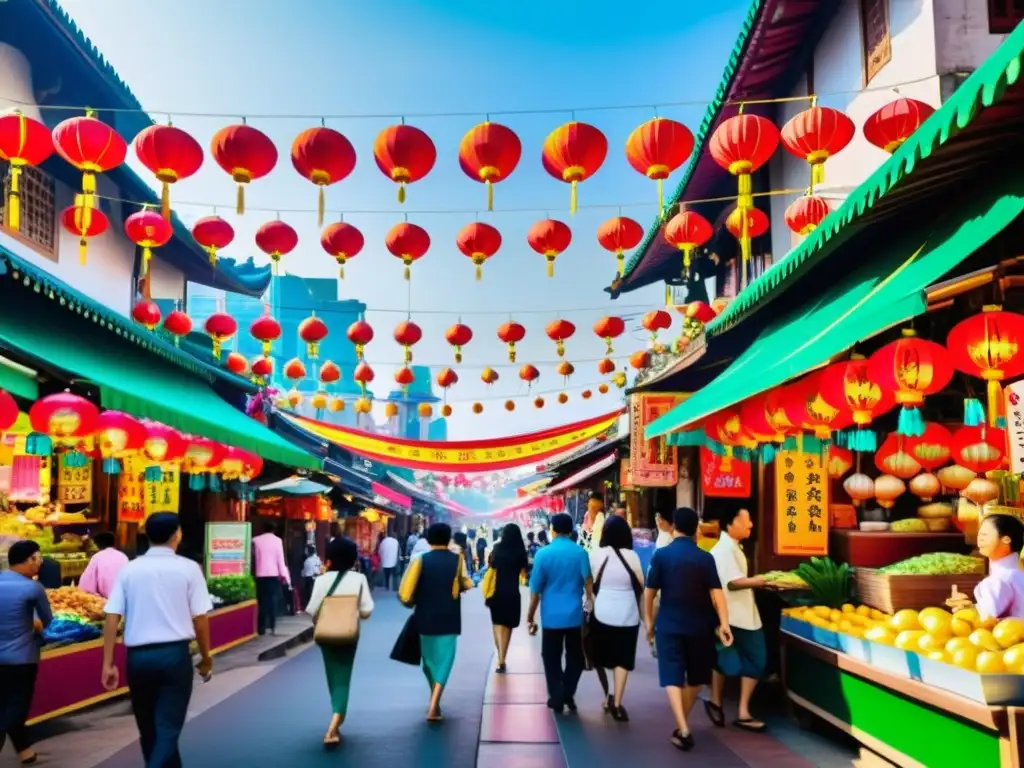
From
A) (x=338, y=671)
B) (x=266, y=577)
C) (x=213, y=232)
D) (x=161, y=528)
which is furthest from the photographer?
(x=266, y=577)

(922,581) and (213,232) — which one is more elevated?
(213,232)

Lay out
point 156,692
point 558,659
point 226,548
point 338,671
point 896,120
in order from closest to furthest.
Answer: point 156,692, point 338,671, point 896,120, point 558,659, point 226,548

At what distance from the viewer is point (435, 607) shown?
8.61 m

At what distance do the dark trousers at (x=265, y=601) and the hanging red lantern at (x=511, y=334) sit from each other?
6.14m

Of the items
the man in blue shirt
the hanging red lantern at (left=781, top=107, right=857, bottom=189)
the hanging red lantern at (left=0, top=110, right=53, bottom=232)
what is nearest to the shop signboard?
the hanging red lantern at (left=0, top=110, right=53, bottom=232)

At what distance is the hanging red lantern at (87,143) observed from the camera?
890 cm

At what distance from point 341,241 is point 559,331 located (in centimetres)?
710

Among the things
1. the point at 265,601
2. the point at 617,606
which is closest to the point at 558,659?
the point at 617,606

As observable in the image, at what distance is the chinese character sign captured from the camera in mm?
10688

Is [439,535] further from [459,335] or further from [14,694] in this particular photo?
[459,335]

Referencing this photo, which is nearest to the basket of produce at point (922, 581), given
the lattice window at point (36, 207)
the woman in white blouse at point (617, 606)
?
the woman in white blouse at point (617, 606)

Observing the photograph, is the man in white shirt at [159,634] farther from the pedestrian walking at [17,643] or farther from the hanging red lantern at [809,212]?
the hanging red lantern at [809,212]

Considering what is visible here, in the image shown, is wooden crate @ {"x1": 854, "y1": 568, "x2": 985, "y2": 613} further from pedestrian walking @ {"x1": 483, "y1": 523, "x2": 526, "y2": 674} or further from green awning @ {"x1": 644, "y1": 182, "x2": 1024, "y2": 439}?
pedestrian walking @ {"x1": 483, "y1": 523, "x2": 526, "y2": 674}

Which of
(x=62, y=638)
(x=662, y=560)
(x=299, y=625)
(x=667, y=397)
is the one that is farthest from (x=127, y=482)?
(x=662, y=560)
